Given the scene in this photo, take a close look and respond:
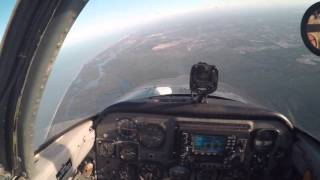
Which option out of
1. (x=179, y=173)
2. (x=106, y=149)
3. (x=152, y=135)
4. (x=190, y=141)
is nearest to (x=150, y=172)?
(x=179, y=173)

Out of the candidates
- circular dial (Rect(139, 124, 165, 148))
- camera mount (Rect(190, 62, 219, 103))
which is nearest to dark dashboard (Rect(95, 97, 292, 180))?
circular dial (Rect(139, 124, 165, 148))

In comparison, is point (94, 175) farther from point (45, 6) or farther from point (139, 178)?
point (45, 6)

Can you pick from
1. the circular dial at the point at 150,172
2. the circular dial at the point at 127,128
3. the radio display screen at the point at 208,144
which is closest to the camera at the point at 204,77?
the radio display screen at the point at 208,144

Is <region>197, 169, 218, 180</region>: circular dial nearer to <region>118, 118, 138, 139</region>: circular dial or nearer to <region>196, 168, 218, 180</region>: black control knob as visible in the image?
<region>196, 168, 218, 180</region>: black control knob

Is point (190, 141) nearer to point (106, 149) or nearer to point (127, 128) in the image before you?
point (127, 128)

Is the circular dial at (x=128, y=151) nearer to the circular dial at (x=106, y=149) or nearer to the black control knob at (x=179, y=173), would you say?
the circular dial at (x=106, y=149)

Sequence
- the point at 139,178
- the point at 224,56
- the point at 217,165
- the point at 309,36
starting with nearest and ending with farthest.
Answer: the point at 309,36 → the point at 217,165 → the point at 139,178 → the point at 224,56

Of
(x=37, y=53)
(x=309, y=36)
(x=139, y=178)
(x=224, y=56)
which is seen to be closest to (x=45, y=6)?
(x=37, y=53)
